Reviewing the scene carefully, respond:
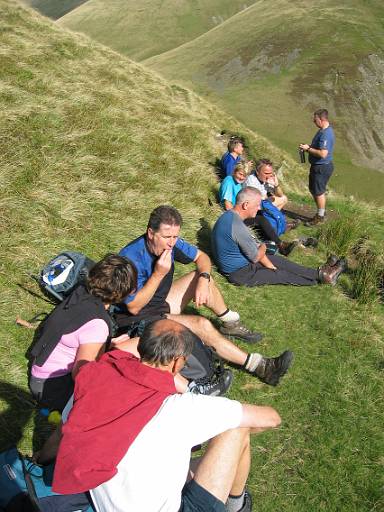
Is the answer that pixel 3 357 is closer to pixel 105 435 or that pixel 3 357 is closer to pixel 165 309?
pixel 165 309

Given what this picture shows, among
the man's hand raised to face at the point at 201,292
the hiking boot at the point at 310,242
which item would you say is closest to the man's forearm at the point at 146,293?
the man's hand raised to face at the point at 201,292

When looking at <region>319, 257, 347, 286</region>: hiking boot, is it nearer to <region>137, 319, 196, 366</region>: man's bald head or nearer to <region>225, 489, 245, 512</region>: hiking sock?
<region>225, 489, 245, 512</region>: hiking sock

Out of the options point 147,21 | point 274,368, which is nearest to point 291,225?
point 274,368

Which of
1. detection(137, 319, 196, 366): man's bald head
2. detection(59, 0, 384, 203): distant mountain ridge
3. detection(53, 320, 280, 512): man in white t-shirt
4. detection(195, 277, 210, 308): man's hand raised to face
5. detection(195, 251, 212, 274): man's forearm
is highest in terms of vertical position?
detection(137, 319, 196, 366): man's bald head

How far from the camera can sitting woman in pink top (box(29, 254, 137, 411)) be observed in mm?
4172

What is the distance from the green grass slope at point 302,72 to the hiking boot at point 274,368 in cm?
2960

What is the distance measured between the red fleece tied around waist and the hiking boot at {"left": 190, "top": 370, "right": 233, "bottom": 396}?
1905 mm

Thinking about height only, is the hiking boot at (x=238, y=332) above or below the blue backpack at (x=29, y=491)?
below

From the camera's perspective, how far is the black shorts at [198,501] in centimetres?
320

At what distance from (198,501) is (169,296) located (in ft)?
10.1

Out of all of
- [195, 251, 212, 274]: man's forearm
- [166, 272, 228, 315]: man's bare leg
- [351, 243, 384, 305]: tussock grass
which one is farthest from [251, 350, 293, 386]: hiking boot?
[351, 243, 384, 305]: tussock grass

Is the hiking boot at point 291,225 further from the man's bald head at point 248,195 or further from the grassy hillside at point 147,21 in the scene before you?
the grassy hillside at point 147,21

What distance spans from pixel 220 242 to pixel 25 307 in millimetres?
3308

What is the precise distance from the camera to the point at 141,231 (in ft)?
27.3
